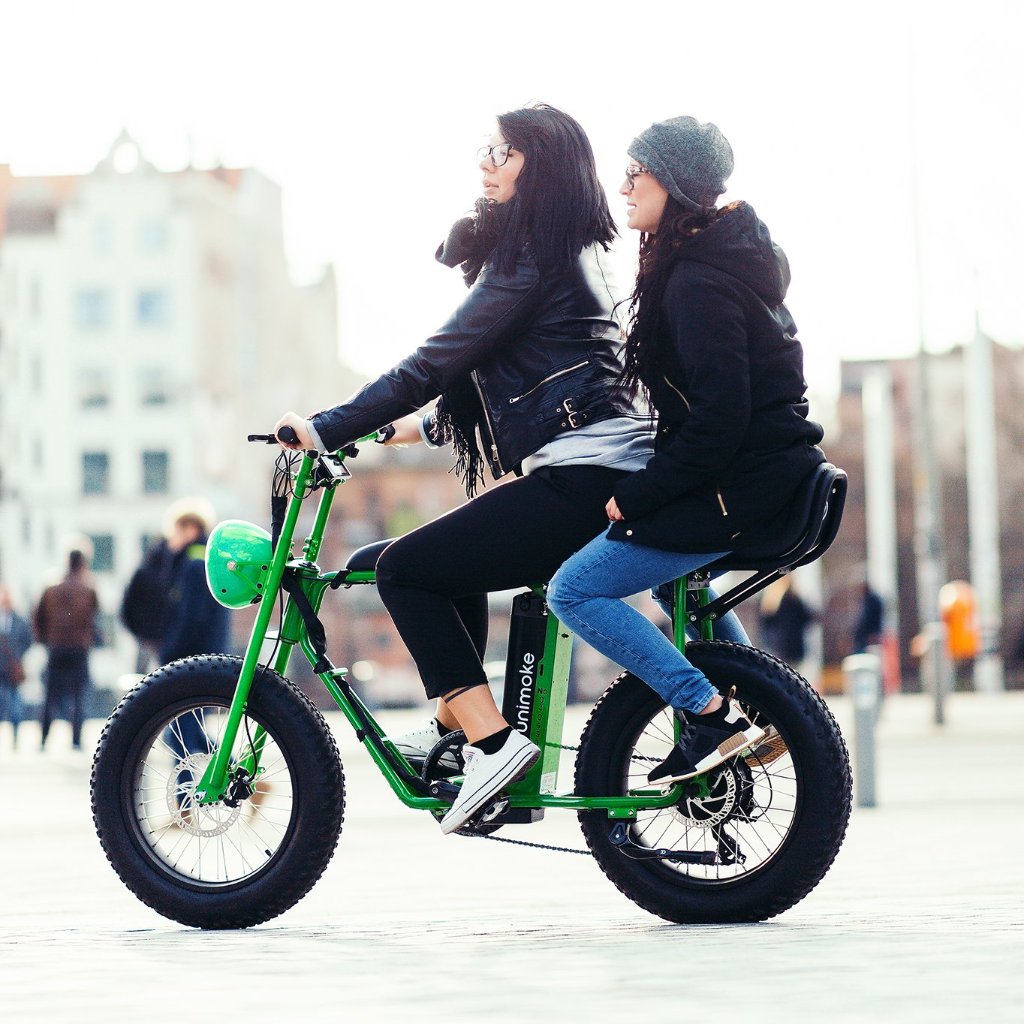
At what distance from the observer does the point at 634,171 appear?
548 cm

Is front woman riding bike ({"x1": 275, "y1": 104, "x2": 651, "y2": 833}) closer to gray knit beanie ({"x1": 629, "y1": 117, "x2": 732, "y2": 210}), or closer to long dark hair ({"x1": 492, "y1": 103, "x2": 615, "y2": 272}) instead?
long dark hair ({"x1": 492, "y1": 103, "x2": 615, "y2": 272})

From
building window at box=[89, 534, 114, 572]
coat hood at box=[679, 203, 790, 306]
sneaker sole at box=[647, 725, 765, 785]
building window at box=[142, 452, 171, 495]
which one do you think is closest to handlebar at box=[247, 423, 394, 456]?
coat hood at box=[679, 203, 790, 306]

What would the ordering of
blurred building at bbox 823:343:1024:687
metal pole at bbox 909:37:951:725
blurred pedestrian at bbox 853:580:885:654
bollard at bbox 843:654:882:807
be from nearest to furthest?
bollard at bbox 843:654:882:807 < blurred pedestrian at bbox 853:580:885:654 < metal pole at bbox 909:37:951:725 < blurred building at bbox 823:343:1024:687

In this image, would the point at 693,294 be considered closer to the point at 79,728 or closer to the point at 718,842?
the point at 718,842

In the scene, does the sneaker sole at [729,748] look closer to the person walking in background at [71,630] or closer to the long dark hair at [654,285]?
the long dark hair at [654,285]

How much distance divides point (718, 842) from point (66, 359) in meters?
76.1

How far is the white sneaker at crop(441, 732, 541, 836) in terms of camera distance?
5.39 metres

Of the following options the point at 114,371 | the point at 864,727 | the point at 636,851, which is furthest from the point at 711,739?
the point at 114,371

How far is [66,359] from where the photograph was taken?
79.4 meters

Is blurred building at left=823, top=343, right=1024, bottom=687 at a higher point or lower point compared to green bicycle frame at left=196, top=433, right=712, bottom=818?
higher

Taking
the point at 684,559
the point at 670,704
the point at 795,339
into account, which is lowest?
the point at 670,704

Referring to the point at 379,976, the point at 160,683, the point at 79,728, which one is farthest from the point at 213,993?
the point at 79,728

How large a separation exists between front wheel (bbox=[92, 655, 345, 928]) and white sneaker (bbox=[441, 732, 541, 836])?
360 mm

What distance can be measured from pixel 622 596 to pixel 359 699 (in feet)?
2.59
